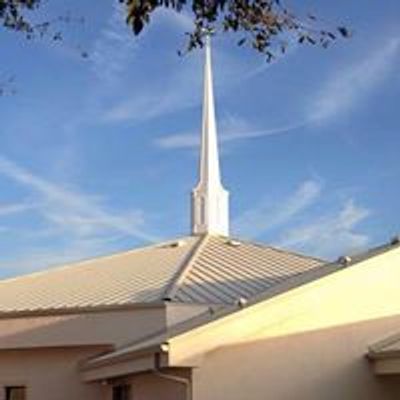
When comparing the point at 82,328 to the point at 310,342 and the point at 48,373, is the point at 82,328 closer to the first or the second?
the point at 48,373

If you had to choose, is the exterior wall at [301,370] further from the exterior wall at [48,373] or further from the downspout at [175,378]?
the exterior wall at [48,373]

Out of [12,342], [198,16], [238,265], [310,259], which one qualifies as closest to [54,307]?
[12,342]

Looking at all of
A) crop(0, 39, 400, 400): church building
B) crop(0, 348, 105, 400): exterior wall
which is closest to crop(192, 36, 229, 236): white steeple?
crop(0, 39, 400, 400): church building

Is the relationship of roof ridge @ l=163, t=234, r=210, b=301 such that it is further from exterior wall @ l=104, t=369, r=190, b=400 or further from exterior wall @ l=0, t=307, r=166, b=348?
exterior wall @ l=104, t=369, r=190, b=400

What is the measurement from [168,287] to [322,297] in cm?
596

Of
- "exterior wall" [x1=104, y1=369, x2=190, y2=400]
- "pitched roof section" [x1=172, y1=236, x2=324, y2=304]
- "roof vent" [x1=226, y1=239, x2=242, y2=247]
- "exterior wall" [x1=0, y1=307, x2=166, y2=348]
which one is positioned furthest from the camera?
"roof vent" [x1=226, y1=239, x2=242, y2=247]

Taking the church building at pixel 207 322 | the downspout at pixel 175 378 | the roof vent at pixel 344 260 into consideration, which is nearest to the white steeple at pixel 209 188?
the church building at pixel 207 322

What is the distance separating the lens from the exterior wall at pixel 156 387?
1578 centimetres

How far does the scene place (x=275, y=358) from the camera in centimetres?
1622

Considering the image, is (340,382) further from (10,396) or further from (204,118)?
(204,118)

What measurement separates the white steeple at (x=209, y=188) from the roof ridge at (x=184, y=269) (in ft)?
2.61

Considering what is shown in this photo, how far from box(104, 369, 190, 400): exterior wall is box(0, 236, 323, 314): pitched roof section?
141 inches

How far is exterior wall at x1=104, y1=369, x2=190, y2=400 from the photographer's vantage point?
1578 cm

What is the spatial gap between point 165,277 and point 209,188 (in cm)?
657
